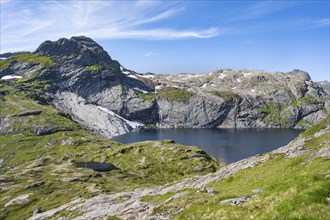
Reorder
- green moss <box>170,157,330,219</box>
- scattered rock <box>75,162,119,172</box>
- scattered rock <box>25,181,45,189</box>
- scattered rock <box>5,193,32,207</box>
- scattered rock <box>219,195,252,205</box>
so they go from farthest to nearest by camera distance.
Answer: scattered rock <box>75,162,119,172</box> < scattered rock <box>25,181,45,189</box> < scattered rock <box>5,193,32,207</box> < scattered rock <box>219,195,252,205</box> < green moss <box>170,157,330,219</box>

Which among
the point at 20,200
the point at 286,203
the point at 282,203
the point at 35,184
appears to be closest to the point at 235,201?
the point at 282,203

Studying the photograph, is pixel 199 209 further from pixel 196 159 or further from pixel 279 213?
pixel 196 159

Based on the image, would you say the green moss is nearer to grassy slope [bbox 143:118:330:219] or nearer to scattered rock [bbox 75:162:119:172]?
grassy slope [bbox 143:118:330:219]

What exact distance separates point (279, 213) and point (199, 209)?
833 cm

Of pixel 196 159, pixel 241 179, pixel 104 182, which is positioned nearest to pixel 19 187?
pixel 104 182

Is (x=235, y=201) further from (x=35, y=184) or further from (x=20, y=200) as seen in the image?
(x=35, y=184)

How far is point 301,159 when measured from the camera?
114ft

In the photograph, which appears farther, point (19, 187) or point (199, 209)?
point (19, 187)

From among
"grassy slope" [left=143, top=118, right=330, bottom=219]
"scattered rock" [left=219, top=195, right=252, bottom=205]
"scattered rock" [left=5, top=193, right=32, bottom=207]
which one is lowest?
"scattered rock" [left=5, top=193, right=32, bottom=207]

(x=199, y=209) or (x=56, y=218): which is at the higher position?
(x=199, y=209)

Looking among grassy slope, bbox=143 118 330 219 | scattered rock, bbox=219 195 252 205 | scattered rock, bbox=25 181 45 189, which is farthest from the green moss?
scattered rock, bbox=25 181 45 189

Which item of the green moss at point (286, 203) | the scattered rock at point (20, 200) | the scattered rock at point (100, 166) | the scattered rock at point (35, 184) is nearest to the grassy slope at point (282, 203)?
the green moss at point (286, 203)

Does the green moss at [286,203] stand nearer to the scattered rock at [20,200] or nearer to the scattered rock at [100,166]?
the scattered rock at [20,200]

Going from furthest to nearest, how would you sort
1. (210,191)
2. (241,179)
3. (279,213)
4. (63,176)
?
(63,176), (241,179), (210,191), (279,213)
